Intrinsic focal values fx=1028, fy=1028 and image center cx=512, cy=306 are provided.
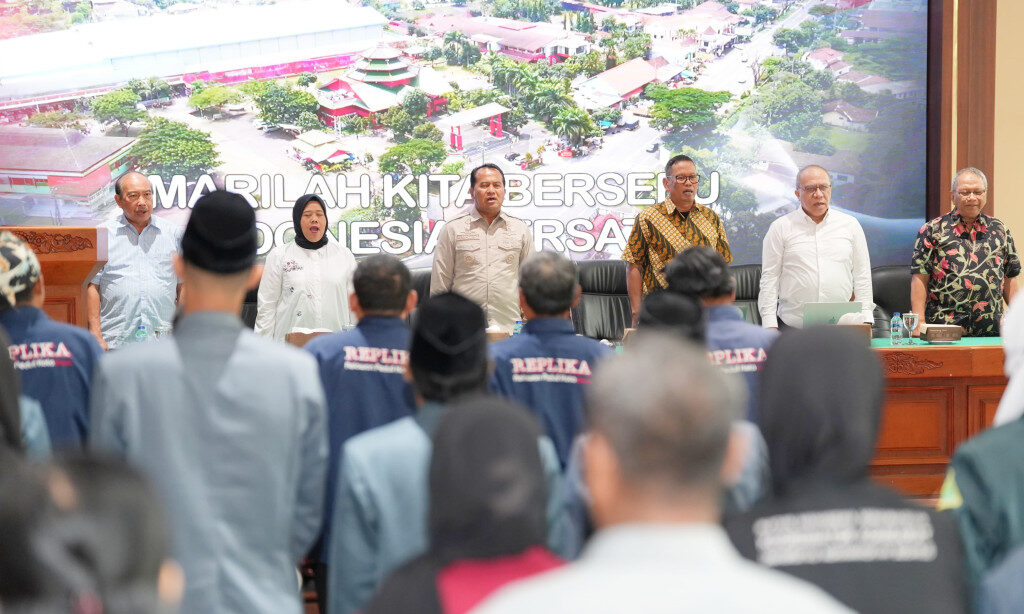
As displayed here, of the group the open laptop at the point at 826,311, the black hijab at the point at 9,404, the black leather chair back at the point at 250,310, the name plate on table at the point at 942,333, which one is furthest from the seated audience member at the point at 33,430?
the black leather chair back at the point at 250,310

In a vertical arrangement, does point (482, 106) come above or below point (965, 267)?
above

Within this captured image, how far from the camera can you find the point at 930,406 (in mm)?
5211

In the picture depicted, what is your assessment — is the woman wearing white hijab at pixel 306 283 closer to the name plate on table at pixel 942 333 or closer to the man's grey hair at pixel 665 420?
the name plate on table at pixel 942 333

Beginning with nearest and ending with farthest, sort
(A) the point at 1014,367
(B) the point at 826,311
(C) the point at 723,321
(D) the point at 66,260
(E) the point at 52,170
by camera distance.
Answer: (A) the point at 1014,367 < (C) the point at 723,321 < (D) the point at 66,260 < (B) the point at 826,311 < (E) the point at 52,170

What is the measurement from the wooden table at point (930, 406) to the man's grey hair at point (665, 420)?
4.41 metres

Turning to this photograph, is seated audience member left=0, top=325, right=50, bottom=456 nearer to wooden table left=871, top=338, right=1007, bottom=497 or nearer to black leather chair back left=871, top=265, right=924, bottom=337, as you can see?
wooden table left=871, top=338, right=1007, bottom=497

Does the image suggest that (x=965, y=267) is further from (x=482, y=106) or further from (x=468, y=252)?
(x=482, y=106)

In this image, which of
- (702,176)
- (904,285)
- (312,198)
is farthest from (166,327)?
(904,285)

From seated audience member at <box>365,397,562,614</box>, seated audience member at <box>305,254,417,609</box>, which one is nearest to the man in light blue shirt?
seated audience member at <box>305,254,417,609</box>

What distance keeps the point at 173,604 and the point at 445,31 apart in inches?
321

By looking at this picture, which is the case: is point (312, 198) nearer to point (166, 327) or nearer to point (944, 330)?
point (166, 327)

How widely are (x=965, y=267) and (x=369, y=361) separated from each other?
13.8ft

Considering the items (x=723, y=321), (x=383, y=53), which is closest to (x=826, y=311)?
(x=723, y=321)

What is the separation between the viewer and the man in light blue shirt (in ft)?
19.1
